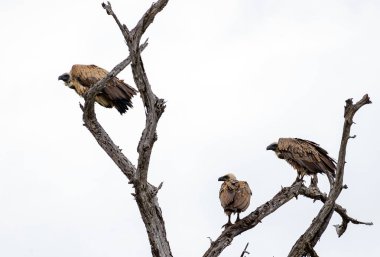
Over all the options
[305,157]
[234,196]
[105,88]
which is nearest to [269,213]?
[234,196]

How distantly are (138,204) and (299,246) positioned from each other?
93.8 inches

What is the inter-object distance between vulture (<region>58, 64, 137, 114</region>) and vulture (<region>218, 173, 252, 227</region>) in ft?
7.88

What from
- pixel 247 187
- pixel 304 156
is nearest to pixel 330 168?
pixel 304 156

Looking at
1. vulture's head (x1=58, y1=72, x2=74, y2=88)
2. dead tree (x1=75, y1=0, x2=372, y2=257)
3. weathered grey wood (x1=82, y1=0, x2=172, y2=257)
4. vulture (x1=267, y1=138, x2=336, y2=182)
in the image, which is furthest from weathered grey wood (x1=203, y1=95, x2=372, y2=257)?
vulture's head (x1=58, y1=72, x2=74, y2=88)

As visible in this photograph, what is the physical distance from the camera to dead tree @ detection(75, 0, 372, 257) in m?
9.45

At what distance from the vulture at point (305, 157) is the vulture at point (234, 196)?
1.38 metres

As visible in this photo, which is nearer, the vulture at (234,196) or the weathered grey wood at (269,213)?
the weathered grey wood at (269,213)

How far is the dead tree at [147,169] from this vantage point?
945 cm

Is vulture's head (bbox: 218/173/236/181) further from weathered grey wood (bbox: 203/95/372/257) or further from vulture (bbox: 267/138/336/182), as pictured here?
weathered grey wood (bbox: 203/95/372/257)

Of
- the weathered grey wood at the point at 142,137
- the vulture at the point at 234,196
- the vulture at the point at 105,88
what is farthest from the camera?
the vulture at the point at 105,88

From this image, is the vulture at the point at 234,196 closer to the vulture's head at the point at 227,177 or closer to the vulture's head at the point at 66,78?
the vulture's head at the point at 227,177

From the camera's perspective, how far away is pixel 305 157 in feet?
43.4

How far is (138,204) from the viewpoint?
10281mm

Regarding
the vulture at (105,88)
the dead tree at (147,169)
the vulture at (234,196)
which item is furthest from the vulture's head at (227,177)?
the vulture at (105,88)
